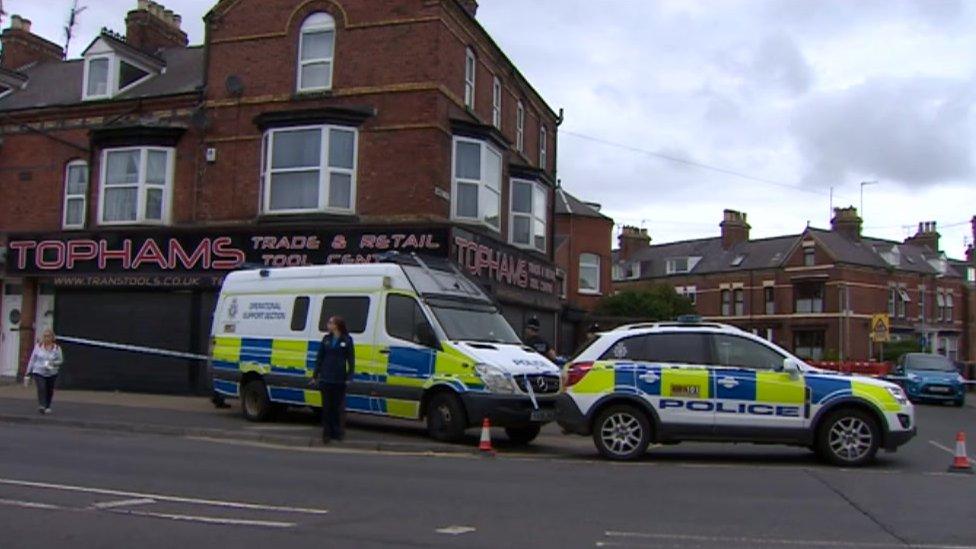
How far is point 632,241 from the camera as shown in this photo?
238 ft

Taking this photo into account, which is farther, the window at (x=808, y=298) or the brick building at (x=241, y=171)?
the window at (x=808, y=298)

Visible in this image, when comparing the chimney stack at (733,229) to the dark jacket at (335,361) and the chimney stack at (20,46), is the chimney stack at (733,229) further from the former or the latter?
the dark jacket at (335,361)

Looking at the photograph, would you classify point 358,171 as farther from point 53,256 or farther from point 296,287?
point 53,256

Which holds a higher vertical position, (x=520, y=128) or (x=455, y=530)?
(x=520, y=128)

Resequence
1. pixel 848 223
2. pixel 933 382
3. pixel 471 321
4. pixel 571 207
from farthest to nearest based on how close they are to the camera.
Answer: pixel 848 223 < pixel 571 207 < pixel 933 382 < pixel 471 321

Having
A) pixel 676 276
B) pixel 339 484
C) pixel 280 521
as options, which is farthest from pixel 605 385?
pixel 676 276

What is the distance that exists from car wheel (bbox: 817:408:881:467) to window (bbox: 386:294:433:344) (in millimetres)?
5556

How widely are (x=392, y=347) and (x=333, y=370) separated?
1108 millimetres

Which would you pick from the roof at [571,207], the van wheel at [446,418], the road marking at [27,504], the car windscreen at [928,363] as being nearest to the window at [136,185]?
the van wheel at [446,418]

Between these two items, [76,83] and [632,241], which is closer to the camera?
[76,83]

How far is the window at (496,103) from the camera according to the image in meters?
24.0

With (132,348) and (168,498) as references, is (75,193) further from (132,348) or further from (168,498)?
(168,498)

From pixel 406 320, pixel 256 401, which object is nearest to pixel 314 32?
pixel 256 401

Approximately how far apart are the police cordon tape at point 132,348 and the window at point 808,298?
45.9 meters
